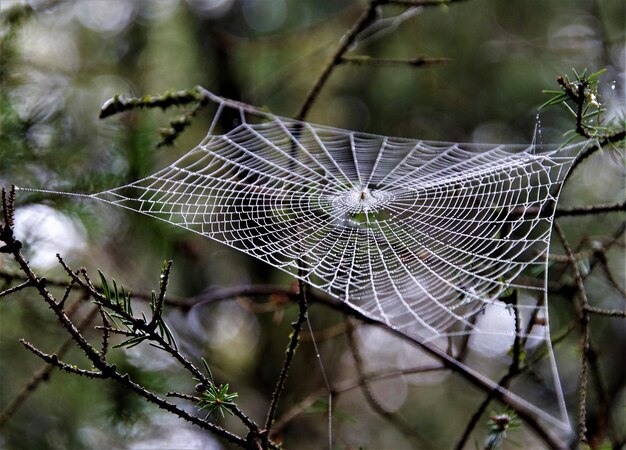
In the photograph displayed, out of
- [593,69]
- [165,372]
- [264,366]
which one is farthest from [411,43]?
[165,372]

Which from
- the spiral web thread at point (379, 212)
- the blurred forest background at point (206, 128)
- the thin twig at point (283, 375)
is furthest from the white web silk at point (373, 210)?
the thin twig at point (283, 375)

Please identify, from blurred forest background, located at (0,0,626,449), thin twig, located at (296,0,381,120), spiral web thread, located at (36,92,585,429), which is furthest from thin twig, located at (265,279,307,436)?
thin twig, located at (296,0,381,120)

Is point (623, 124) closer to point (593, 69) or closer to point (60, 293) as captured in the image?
point (593, 69)

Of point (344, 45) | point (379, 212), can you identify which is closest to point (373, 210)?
point (379, 212)

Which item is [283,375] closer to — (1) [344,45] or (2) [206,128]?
(1) [344,45]

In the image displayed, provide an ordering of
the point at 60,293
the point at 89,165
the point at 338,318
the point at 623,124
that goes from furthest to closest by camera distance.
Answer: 1. the point at 338,318
2. the point at 60,293
3. the point at 89,165
4. the point at 623,124

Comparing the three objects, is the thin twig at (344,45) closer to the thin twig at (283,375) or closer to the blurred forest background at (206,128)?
the blurred forest background at (206,128)
